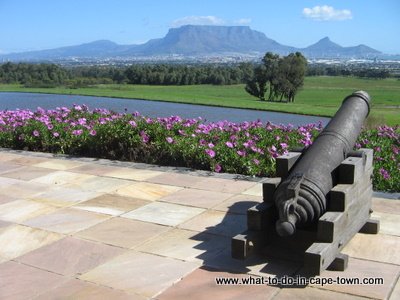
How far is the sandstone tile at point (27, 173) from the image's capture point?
7250 mm

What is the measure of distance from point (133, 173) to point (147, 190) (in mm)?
1067

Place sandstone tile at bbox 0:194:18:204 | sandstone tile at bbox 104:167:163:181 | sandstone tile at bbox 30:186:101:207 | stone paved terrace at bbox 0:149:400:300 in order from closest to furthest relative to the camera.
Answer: stone paved terrace at bbox 0:149:400:300
sandstone tile at bbox 30:186:101:207
sandstone tile at bbox 0:194:18:204
sandstone tile at bbox 104:167:163:181

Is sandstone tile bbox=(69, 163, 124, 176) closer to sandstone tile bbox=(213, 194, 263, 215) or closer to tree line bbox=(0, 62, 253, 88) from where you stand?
sandstone tile bbox=(213, 194, 263, 215)

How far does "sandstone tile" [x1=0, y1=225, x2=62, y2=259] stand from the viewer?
4.38 m

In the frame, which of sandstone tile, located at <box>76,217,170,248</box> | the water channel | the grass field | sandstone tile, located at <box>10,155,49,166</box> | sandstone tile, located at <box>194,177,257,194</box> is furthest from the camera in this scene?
the grass field

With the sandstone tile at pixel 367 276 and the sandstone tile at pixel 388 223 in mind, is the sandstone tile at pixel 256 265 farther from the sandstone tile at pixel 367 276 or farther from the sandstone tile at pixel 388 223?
the sandstone tile at pixel 388 223

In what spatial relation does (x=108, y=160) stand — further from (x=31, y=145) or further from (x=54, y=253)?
(x=54, y=253)

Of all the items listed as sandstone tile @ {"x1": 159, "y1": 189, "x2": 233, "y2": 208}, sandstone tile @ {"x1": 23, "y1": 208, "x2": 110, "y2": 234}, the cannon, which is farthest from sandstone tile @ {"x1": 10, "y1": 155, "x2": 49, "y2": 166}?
the cannon

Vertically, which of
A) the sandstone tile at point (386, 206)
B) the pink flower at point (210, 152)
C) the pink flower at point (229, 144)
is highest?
the pink flower at point (229, 144)

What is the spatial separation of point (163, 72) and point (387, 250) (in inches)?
2649

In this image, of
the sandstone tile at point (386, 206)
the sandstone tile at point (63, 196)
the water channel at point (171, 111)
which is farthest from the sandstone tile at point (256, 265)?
the water channel at point (171, 111)

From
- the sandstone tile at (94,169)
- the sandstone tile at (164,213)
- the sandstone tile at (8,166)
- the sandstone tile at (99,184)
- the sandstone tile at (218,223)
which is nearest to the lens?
the sandstone tile at (218,223)

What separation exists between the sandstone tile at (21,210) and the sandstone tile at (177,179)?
1643 millimetres

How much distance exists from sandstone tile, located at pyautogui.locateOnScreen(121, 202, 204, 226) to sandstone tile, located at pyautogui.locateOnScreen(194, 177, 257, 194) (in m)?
0.83
